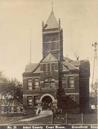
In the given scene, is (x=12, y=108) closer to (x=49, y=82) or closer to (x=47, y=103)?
(x=47, y=103)

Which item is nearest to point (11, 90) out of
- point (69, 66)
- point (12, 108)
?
point (12, 108)

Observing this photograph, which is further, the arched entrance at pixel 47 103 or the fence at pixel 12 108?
the fence at pixel 12 108

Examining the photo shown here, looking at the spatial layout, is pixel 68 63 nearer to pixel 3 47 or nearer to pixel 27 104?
pixel 27 104

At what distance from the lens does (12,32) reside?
9727mm

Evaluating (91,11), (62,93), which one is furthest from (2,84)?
(91,11)

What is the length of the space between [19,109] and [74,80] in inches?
159

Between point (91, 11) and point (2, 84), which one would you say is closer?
point (91, 11)

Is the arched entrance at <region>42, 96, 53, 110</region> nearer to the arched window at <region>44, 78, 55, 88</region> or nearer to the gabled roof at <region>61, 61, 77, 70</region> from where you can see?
the arched window at <region>44, 78, 55, 88</region>

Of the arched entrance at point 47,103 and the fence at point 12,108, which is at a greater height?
the arched entrance at point 47,103

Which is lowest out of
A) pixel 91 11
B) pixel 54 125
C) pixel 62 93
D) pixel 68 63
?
pixel 54 125

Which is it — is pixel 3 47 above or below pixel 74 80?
above
